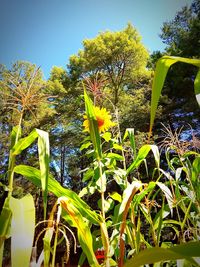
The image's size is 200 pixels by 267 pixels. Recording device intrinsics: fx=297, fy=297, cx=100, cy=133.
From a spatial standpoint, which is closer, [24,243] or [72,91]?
[24,243]

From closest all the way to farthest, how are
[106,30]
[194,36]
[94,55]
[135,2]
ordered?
[194,36] → [135,2] → [94,55] → [106,30]

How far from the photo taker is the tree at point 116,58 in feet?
31.7

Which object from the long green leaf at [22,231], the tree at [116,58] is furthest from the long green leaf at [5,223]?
the tree at [116,58]

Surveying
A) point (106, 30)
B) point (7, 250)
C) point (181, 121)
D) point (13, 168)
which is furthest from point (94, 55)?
point (13, 168)

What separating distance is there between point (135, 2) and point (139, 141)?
466 cm

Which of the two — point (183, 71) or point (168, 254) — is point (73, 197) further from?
point (183, 71)

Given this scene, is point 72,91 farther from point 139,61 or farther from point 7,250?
point 7,250

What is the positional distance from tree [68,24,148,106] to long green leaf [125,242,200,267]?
9.21 metres

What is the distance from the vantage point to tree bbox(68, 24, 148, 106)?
9.66m

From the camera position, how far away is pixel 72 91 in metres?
9.99

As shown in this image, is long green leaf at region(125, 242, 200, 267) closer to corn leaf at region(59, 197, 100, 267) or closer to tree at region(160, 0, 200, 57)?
corn leaf at region(59, 197, 100, 267)

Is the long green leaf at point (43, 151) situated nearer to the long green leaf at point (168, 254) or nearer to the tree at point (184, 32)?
the long green leaf at point (168, 254)

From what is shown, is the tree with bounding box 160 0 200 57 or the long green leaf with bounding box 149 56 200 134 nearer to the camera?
the long green leaf with bounding box 149 56 200 134

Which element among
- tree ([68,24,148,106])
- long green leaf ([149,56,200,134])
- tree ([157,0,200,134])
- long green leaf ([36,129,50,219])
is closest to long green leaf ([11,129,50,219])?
long green leaf ([36,129,50,219])
